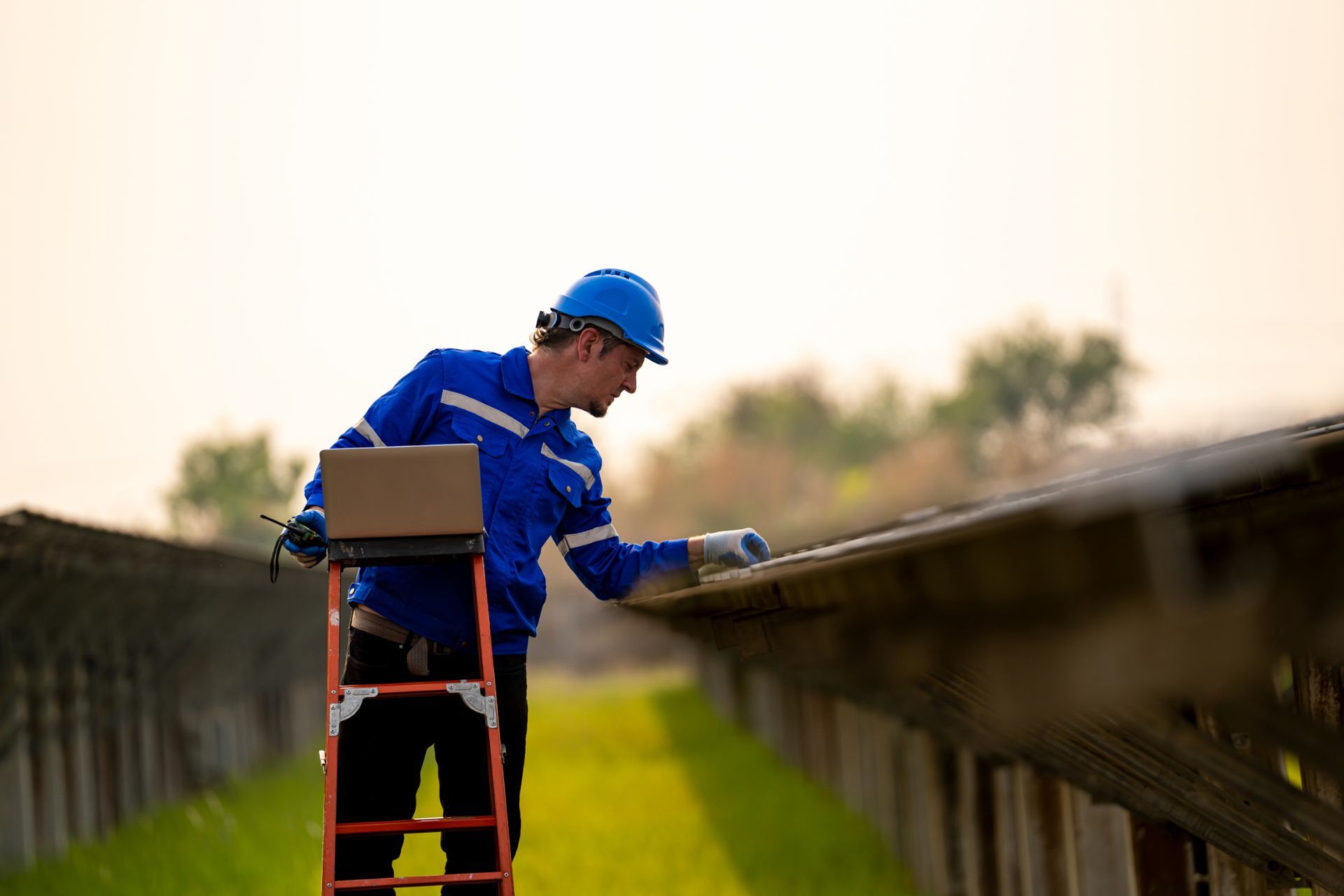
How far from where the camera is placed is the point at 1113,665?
1.79 metres

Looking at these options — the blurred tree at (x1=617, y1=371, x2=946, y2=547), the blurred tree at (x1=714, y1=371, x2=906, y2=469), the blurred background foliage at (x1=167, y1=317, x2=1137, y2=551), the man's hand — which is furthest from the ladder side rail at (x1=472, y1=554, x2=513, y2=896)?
the blurred tree at (x1=714, y1=371, x2=906, y2=469)

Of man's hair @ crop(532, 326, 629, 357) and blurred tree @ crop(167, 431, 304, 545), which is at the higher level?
blurred tree @ crop(167, 431, 304, 545)

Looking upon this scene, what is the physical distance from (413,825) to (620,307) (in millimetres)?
1410

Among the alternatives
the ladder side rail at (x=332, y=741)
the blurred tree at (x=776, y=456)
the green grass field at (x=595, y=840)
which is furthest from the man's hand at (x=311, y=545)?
the blurred tree at (x=776, y=456)

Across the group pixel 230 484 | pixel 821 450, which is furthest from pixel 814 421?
pixel 230 484

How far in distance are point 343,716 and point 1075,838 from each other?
2893 mm

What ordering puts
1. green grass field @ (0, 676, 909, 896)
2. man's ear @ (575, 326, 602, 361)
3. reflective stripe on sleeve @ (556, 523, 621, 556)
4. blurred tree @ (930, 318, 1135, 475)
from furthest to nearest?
blurred tree @ (930, 318, 1135, 475)
green grass field @ (0, 676, 909, 896)
reflective stripe on sleeve @ (556, 523, 621, 556)
man's ear @ (575, 326, 602, 361)

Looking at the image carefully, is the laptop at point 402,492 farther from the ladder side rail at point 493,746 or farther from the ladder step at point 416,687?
the ladder step at point 416,687

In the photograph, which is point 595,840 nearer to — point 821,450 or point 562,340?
point 562,340

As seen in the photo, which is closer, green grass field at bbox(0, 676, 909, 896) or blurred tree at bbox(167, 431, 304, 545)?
green grass field at bbox(0, 676, 909, 896)

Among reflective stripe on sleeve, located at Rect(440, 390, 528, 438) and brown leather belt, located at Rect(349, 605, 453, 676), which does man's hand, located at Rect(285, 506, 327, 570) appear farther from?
reflective stripe on sleeve, located at Rect(440, 390, 528, 438)

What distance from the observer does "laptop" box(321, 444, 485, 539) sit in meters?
4.19

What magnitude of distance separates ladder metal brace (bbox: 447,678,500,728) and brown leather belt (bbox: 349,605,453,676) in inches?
8.1

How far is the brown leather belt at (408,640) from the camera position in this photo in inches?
176
